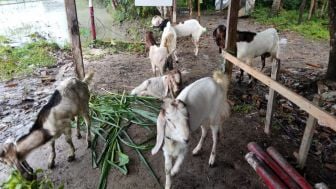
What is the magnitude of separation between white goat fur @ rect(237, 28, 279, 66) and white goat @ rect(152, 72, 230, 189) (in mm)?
2729

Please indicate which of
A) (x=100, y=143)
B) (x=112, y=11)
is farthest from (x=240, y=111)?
(x=112, y=11)

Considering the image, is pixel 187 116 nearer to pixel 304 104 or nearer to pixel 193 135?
pixel 304 104

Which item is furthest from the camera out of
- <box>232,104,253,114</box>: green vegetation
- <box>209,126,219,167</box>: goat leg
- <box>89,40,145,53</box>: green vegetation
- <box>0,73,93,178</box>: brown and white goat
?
<box>89,40,145,53</box>: green vegetation

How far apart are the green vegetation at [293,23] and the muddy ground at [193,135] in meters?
2.52

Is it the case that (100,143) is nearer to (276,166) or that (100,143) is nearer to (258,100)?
(276,166)

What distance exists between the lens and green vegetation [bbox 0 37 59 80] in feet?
24.8

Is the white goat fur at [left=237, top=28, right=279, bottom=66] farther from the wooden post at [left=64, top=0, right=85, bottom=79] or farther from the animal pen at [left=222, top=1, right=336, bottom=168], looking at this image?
the wooden post at [left=64, top=0, right=85, bottom=79]

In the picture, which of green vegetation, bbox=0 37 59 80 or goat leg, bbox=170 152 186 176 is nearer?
goat leg, bbox=170 152 186 176

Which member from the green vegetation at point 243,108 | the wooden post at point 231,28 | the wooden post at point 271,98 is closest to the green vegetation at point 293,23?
the green vegetation at point 243,108

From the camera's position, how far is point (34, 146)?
3568mm

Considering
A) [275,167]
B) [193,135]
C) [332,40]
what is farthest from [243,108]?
[332,40]

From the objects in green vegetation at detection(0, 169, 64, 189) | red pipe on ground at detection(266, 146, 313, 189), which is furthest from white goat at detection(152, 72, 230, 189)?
green vegetation at detection(0, 169, 64, 189)

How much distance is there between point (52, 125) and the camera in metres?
3.75

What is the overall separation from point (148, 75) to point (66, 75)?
199 cm
